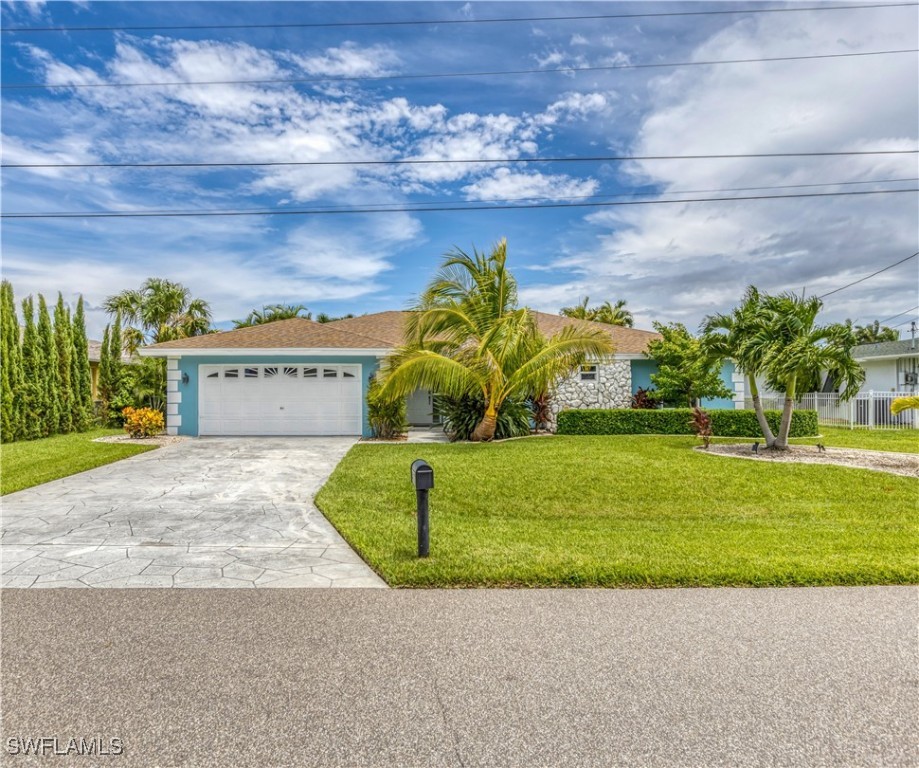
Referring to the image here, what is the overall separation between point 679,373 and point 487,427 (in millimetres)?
6808

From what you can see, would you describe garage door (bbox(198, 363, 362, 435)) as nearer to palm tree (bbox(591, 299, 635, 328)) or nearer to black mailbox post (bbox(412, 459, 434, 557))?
black mailbox post (bbox(412, 459, 434, 557))

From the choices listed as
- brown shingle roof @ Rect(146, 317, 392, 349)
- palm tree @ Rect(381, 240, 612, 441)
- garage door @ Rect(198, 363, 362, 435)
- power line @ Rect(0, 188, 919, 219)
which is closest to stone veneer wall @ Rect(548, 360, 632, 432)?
palm tree @ Rect(381, 240, 612, 441)

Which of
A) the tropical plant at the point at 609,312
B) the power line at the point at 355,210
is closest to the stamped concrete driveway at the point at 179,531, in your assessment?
the power line at the point at 355,210

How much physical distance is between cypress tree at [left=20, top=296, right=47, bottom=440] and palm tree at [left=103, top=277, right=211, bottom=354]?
817 cm

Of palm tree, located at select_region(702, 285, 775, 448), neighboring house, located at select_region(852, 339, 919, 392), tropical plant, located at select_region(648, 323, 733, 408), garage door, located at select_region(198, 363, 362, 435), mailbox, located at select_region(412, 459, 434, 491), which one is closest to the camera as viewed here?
mailbox, located at select_region(412, 459, 434, 491)

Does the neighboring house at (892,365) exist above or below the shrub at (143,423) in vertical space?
above

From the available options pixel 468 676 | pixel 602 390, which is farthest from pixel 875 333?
pixel 468 676

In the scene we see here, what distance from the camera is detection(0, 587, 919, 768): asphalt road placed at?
237cm

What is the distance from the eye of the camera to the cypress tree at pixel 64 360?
1745 centimetres

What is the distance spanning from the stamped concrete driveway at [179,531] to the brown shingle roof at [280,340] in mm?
5163

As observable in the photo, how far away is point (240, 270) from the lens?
19.5 meters

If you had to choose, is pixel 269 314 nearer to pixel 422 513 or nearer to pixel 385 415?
pixel 385 415

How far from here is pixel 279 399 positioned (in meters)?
15.7

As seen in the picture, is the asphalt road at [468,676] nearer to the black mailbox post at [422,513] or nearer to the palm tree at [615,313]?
the black mailbox post at [422,513]
